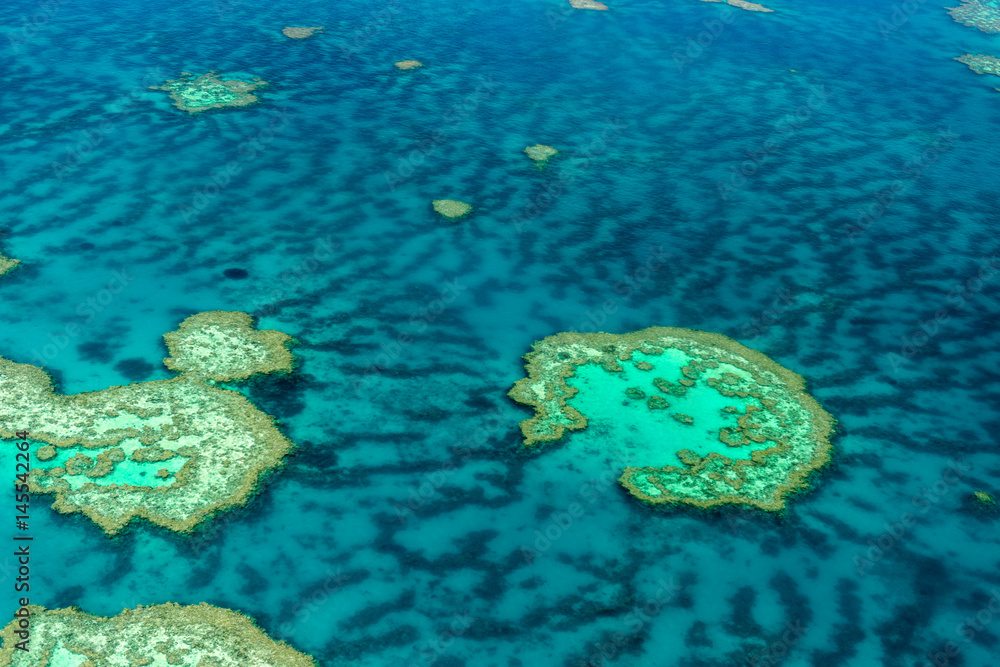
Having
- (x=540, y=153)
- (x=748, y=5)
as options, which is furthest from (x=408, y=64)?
(x=748, y=5)

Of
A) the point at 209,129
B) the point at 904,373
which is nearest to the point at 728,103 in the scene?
the point at 904,373

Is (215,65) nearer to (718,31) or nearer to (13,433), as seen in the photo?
(13,433)

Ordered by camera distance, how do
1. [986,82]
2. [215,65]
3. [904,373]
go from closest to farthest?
[904,373] → [215,65] → [986,82]

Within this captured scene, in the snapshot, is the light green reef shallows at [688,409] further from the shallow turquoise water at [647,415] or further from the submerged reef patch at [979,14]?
the submerged reef patch at [979,14]

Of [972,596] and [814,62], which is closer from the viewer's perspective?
[972,596]

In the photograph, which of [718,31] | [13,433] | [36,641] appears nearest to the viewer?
[36,641]

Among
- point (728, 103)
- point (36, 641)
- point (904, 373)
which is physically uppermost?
point (728, 103)

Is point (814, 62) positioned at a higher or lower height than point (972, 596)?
higher
